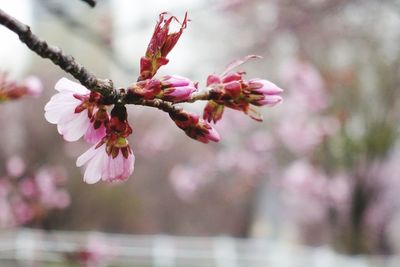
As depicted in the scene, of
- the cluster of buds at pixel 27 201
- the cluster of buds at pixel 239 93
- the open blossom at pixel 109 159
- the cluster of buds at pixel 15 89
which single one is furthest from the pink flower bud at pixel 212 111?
the cluster of buds at pixel 27 201

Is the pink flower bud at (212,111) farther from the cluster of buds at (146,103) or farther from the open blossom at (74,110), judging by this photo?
the open blossom at (74,110)

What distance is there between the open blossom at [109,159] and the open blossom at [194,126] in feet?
0.25

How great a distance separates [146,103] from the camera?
0.84 metres

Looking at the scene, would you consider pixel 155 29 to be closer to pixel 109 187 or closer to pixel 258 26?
pixel 258 26

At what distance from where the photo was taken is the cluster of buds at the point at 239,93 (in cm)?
93

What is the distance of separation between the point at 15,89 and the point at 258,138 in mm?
7261

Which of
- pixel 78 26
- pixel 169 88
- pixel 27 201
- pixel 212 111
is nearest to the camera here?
pixel 169 88

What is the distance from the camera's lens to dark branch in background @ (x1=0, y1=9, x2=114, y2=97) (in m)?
0.70

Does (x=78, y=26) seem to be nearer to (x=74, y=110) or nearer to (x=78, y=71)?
(x=74, y=110)

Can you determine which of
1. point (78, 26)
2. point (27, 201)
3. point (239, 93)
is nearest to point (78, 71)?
point (239, 93)

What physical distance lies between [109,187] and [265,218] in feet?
22.8

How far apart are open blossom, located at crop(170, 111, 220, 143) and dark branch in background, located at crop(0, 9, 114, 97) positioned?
0.41 feet

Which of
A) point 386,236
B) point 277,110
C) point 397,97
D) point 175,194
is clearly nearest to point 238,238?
point 175,194

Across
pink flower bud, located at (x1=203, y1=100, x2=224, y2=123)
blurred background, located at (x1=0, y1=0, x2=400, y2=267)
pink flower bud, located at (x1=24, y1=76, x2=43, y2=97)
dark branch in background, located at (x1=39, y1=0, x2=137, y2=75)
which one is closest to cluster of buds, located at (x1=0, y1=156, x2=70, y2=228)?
blurred background, located at (x1=0, y1=0, x2=400, y2=267)
